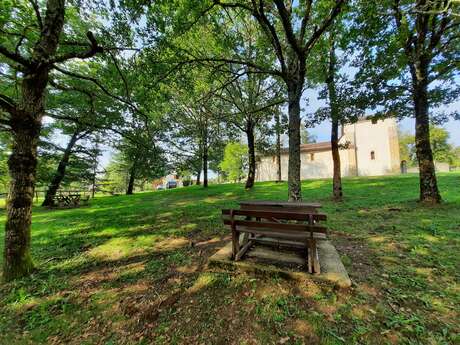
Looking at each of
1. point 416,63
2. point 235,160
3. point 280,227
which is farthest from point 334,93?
point 235,160

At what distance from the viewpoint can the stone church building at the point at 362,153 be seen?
27.2 metres

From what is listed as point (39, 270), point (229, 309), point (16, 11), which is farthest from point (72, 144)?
point (229, 309)

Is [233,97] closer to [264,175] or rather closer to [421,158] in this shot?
[421,158]

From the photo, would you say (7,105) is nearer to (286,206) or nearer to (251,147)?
(286,206)

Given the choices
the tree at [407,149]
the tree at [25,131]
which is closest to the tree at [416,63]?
the tree at [25,131]

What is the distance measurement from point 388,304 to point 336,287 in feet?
1.91

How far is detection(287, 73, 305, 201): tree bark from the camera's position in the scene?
5599mm

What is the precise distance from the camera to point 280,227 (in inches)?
126

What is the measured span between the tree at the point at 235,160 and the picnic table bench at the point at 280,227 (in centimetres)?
2521

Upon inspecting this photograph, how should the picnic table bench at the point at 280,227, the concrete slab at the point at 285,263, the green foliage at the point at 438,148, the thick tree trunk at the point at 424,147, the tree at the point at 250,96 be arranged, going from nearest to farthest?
the concrete slab at the point at 285,263 → the picnic table bench at the point at 280,227 → the thick tree trunk at the point at 424,147 → the tree at the point at 250,96 → the green foliage at the point at 438,148

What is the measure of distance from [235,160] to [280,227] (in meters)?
27.8

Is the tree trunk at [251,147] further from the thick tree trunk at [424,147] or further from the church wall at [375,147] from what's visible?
the church wall at [375,147]

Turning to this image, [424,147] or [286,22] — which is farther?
[424,147]

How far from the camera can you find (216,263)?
11.7ft
